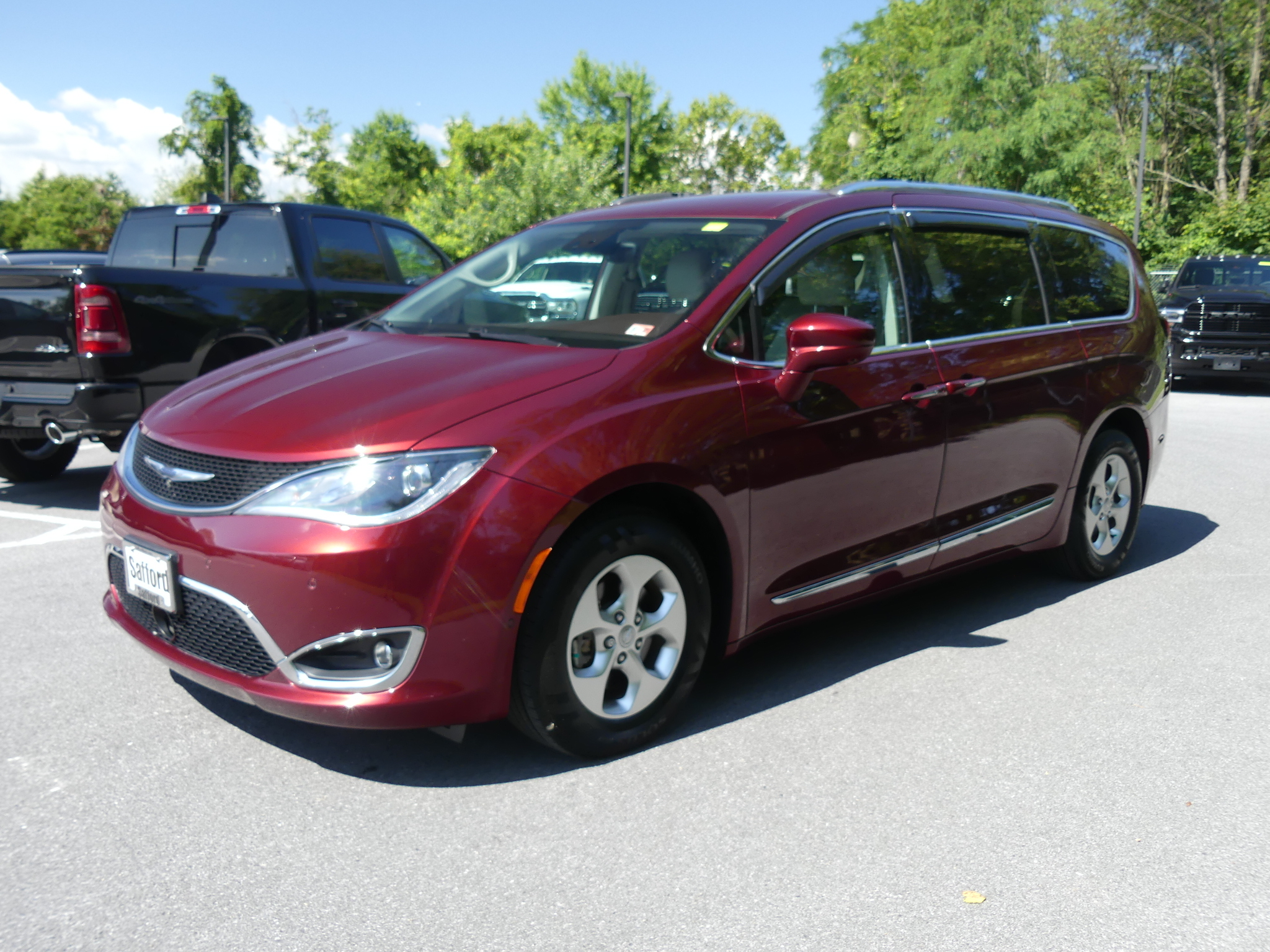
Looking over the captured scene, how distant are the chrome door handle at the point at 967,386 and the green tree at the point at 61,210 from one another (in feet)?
227

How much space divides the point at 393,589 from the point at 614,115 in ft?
210

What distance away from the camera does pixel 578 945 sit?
251cm

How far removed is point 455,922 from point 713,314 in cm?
198

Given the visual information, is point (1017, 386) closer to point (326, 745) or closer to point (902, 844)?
point (902, 844)

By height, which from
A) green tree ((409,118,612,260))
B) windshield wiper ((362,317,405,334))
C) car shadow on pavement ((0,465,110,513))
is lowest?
car shadow on pavement ((0,465,110,513))

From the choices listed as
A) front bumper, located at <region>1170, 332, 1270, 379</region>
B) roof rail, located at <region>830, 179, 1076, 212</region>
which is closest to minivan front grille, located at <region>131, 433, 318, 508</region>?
roof rail, located at <region>830, 179, 1076, 212</region>

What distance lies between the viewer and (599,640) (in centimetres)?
338

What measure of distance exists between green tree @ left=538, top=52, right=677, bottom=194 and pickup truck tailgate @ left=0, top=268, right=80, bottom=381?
186 ft

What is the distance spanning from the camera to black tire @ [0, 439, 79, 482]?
7961mm

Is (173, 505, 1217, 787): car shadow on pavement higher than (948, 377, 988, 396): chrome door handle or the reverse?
the reverse

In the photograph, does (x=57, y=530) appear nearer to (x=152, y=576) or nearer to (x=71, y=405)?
(x=71, y=405)

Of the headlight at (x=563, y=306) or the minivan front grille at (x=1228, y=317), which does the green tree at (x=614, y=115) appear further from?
the headlight at (x=563, y=306)

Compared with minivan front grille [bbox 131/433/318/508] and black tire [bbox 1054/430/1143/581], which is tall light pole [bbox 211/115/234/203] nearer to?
black tire [bbox 1054/430/1143/581]

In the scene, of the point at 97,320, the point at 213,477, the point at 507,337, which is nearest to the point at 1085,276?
the point at 507,337
